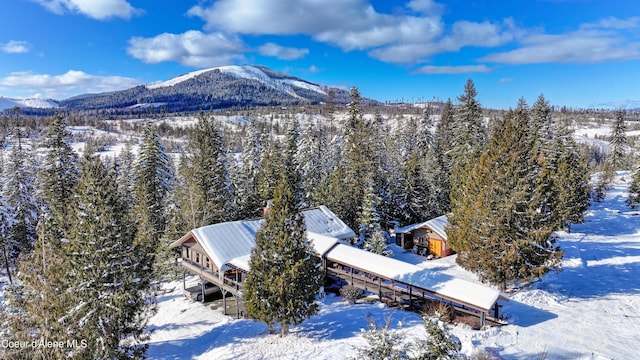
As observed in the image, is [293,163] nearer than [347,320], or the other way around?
[347,320]

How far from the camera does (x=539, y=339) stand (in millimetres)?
15750

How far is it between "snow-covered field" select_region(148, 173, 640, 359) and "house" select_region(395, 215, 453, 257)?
337cm

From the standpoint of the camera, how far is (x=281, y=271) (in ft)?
57.3

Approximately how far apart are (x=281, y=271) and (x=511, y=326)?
10.9 m

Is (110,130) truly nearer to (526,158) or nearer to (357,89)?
(357,89)

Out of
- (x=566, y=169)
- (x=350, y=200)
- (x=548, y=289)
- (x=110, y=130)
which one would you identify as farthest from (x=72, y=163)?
(x=110, y=130)

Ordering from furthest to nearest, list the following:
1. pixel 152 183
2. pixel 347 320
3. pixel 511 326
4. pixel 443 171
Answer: pixel 443 171
pixel 152 183
pixel 347 320
pixel 511 326

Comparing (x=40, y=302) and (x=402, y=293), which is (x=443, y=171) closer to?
(x=402, y=293)

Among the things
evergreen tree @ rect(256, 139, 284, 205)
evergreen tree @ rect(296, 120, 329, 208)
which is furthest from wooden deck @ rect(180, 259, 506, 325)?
evergreen tree @ rect(296, 120, 329, 208)

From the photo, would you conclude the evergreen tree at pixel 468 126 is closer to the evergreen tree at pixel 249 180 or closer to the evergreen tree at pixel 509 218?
the evergreen tree at pixel 509 218

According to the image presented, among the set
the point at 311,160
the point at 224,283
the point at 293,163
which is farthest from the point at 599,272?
the point at 293,163

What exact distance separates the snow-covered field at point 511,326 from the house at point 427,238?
3368mm

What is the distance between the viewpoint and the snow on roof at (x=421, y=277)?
17141mm

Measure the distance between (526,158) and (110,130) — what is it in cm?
20539
